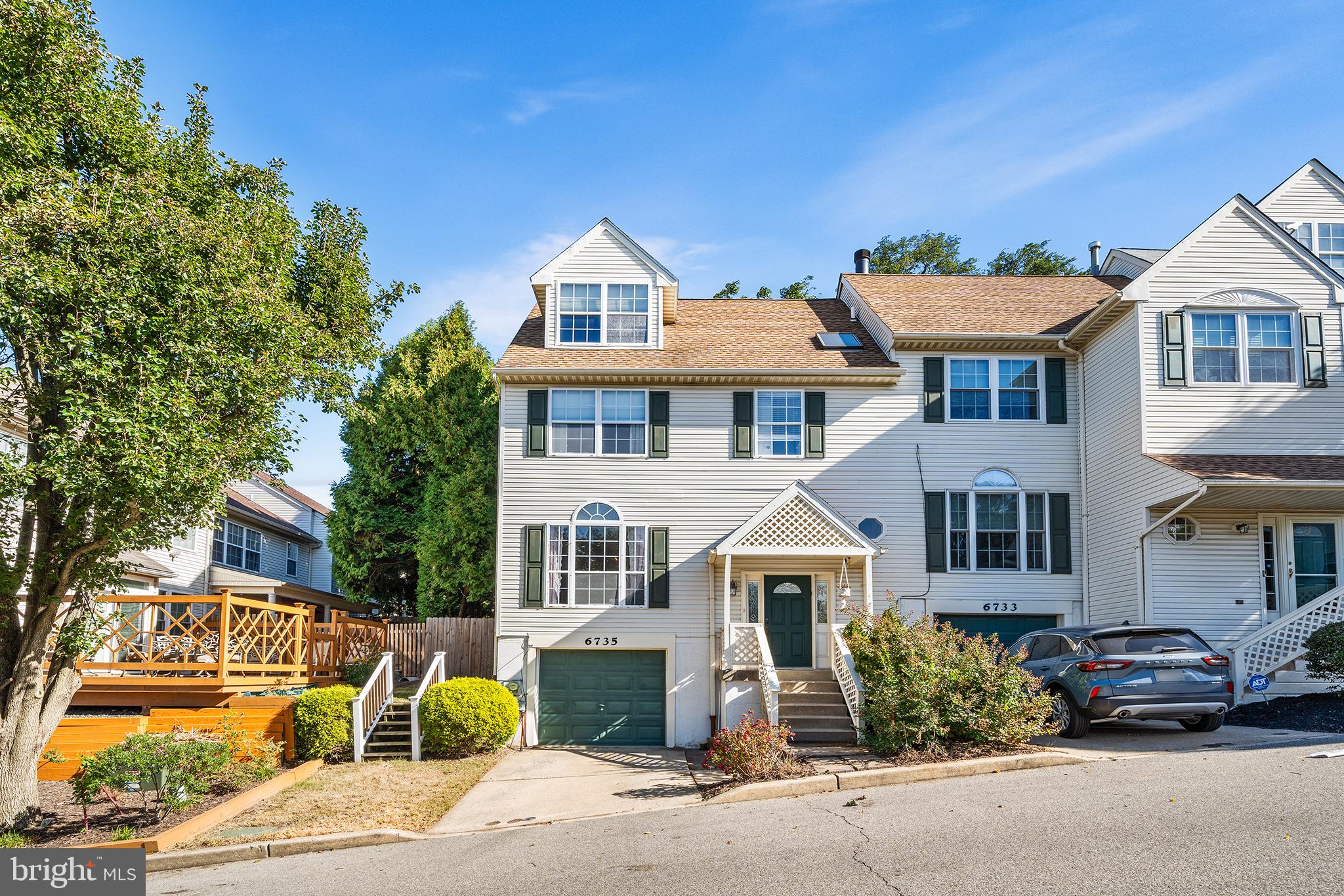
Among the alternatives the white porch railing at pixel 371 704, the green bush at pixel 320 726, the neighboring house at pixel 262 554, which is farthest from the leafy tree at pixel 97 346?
the neighboring house at pixel 262 554

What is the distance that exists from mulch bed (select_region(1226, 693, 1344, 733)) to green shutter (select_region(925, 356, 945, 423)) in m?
6.90

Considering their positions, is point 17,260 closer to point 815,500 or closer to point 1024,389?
point 815,500

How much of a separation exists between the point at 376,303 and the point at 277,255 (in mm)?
3694

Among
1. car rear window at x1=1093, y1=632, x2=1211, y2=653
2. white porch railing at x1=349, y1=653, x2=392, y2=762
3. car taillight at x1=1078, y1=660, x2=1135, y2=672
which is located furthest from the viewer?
white porch railing at x1=349, y1=653, x2=392, y2=762

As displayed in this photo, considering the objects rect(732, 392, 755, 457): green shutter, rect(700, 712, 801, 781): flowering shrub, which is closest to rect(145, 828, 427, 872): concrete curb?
rect(700, 712, 801, 781): flowering shrub

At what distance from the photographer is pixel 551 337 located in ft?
64.4

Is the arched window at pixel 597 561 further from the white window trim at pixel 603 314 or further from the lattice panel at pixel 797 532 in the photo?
the white window trim at pixel 603 314

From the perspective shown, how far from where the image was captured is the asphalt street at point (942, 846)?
7.41m

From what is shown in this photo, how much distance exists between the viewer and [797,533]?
1727cm

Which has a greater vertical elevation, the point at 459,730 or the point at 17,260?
the point at 17,260

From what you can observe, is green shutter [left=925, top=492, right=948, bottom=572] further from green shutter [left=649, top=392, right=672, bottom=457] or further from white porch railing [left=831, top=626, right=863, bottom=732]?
green shutter [left=649, top=392, right=672, bottom=457]

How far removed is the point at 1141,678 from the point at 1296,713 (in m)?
3.65

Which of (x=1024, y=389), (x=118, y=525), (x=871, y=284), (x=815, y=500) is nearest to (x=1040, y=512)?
(x=1024, y=389)

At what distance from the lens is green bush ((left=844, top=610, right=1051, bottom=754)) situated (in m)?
12.4
